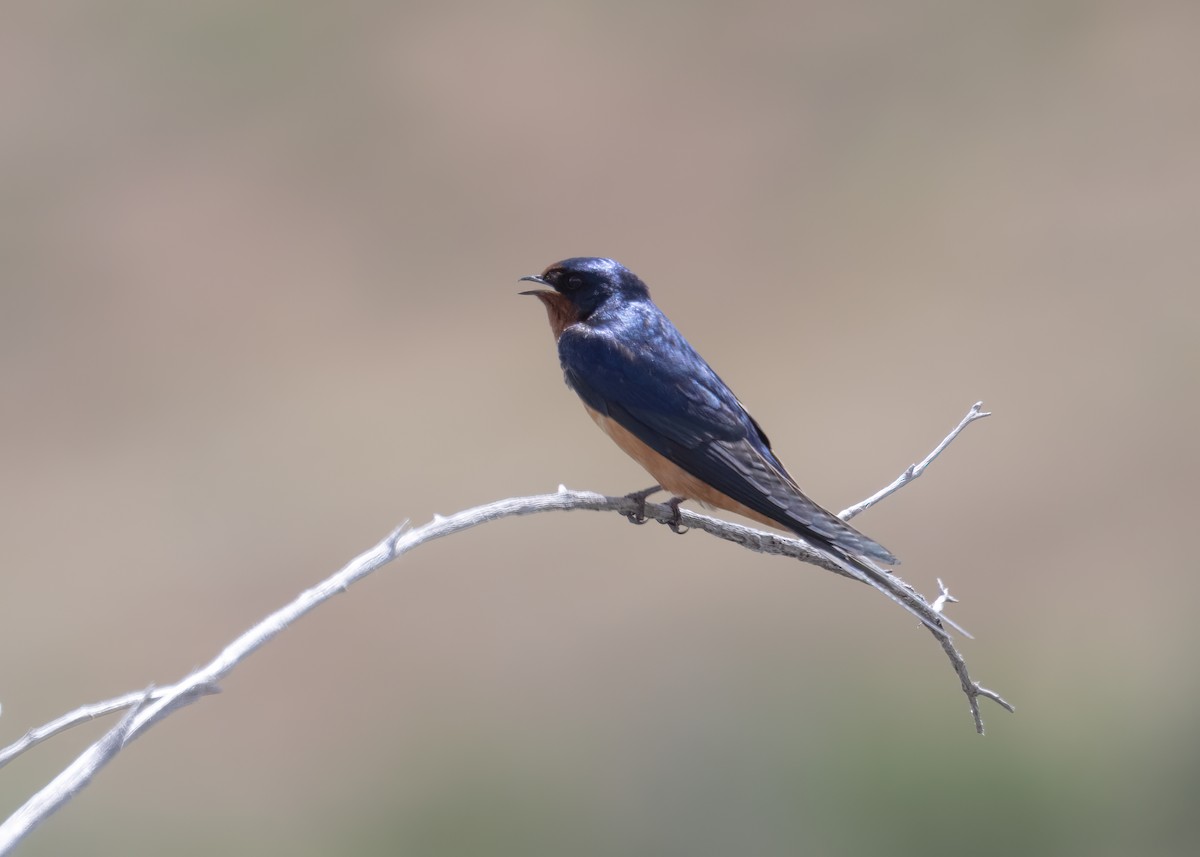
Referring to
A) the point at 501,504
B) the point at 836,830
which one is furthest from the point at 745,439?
the point at 836,830

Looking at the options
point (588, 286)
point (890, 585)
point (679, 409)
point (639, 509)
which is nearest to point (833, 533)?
point (890, 585)

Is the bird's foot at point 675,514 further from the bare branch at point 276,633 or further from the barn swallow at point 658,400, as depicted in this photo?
the bare branch at point 276,633

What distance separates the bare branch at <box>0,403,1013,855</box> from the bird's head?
132cm

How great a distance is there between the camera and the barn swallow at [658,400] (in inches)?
138

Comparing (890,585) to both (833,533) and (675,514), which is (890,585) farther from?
(675,514)

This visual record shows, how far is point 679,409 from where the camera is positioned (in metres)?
3.74

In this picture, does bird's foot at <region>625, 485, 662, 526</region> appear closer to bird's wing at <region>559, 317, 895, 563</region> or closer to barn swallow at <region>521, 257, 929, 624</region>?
barn swallow at <region>521, 257, 929, 624</region>

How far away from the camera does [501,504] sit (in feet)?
7.33

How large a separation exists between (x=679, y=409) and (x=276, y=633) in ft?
6.78

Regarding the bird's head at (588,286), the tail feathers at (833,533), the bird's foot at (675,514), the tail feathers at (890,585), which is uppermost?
the bird's head at (588,286)

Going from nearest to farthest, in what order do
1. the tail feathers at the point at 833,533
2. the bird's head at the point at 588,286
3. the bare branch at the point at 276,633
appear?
the bare branch at the point at 276,633 < the tail feathers at the point at 833,533 < the bird's head at the point at 588,286

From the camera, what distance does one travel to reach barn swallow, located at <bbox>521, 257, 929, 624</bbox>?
3502mm

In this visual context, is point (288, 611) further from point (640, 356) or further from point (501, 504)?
point (640, 356)

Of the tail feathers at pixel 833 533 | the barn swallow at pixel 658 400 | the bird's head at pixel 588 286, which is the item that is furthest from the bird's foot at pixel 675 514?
the bird's head at pixel 588 286
